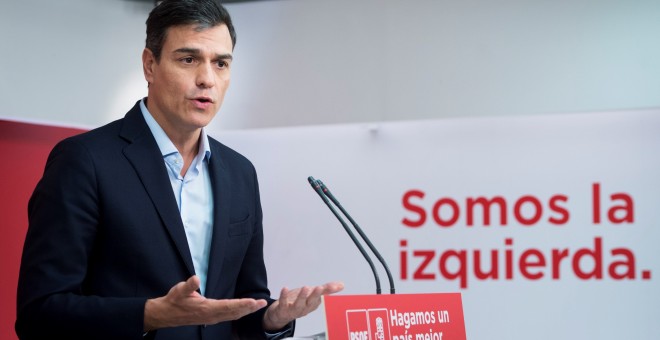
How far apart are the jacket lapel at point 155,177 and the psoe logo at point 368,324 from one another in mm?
386

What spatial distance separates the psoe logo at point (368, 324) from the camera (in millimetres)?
1858

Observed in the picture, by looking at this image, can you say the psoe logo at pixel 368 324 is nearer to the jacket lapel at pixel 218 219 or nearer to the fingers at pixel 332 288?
the fingers at pixel 332 288

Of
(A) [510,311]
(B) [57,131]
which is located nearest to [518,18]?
(A) [510,311]

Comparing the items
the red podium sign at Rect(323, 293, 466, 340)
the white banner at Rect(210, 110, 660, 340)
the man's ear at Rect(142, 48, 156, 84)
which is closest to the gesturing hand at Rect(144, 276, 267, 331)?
the red podium sign at Rect(323, 293, 466, 340)

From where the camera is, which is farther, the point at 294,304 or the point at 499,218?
the point at 499,218

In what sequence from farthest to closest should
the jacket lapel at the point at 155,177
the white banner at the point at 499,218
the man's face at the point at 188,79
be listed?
the white banner at the point at 499,218 → the man's face at the point at 188,79 → the jacket lapel at the point at 155,177

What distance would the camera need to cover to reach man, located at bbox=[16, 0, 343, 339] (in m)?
1.83

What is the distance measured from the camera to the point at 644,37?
4973 mm

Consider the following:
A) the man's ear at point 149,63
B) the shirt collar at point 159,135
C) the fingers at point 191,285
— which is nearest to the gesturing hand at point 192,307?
the fingers at point 191,285

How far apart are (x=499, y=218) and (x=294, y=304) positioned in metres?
3.33

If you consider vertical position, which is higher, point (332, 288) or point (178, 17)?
point (178, 17)

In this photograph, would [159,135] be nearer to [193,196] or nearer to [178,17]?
[193,196]

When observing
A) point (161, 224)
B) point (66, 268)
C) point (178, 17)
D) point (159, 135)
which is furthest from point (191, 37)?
point (66, 268)

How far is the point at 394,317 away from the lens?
1.98 metres
